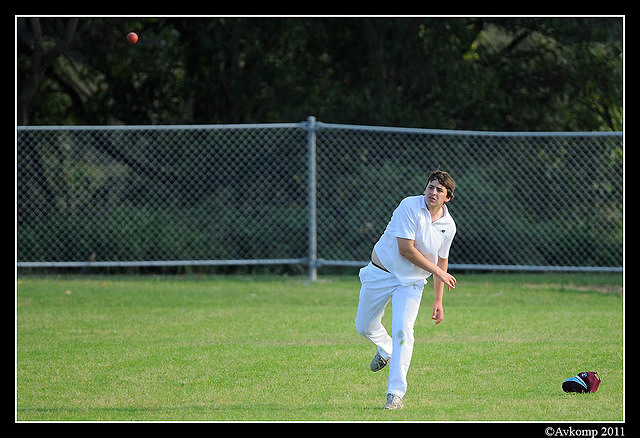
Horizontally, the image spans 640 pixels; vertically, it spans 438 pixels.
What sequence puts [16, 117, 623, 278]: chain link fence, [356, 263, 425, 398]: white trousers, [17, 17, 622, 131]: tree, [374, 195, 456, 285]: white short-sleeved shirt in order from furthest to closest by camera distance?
[17, 17, 622, 131]: tree → [16, 117, 623, 278]: chain link fence → [374, 195, 456, 285]: white short-sleeved shirt → [356, 263, 425, 398]: white trousers

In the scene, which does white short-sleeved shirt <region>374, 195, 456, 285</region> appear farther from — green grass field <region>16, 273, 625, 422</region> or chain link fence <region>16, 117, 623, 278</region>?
chain link fence <region>16, 117, 623, 278</region>

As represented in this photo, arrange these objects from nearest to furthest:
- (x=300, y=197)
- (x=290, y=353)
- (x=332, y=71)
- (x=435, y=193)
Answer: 1. (x=435, y=193)
2. (x=290, y=353)
3. (x=300, y=197)
4. (x=332, y=71)

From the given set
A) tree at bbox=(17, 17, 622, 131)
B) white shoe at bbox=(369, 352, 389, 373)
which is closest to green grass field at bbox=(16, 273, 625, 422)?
white shoe at bbox=(369, 352, 389, 373)

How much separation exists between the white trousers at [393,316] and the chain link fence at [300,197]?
7.10 meters

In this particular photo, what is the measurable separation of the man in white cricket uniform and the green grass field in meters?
0.40

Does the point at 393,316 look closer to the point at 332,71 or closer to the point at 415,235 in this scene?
the point at 415,235

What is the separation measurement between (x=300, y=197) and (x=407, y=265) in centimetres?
886

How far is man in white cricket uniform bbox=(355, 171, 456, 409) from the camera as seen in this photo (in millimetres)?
6266

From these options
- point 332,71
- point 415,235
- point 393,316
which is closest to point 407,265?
point 415,235

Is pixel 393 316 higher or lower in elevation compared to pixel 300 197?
lower

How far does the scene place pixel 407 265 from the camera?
646cm

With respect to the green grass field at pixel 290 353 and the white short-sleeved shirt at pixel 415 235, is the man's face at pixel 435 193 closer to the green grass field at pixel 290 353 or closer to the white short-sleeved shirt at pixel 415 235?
the white short-sleeved shirt at pixel 415 235

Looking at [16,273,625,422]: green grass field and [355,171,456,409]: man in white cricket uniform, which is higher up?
[355,171,456,409]: man in white cricket uniform

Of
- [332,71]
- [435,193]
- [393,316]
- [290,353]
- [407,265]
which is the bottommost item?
[290,353]
